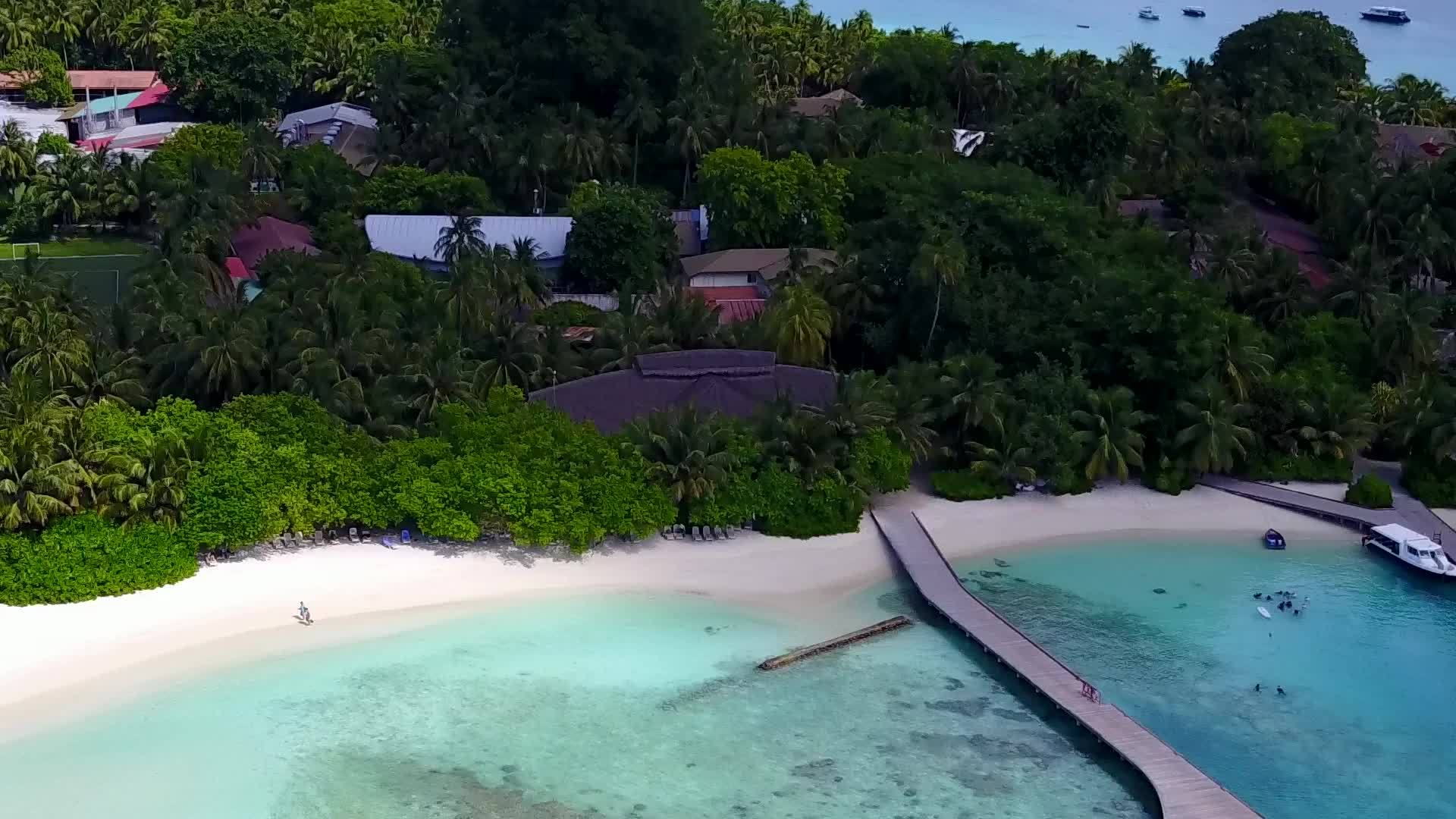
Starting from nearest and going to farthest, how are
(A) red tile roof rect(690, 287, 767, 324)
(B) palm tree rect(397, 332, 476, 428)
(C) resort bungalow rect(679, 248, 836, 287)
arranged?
(B) palm tree rect(397, 332, 476, 428), (A) red tile roof rect(690, 287, 767, 324), (C) resort bungalow rect(679, 248, 836, 287)

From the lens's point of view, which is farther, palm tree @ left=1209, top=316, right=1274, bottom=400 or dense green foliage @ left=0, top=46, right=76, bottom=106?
dense green foliage @ left=0, top=46, right=76, bottom=106

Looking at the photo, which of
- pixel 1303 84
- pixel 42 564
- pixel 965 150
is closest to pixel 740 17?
pixel 965 150

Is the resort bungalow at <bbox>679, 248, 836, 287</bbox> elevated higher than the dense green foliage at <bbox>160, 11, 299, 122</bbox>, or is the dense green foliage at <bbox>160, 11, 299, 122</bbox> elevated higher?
the dense green foliage at <bbox>160, 11, 299, 122</bbox>

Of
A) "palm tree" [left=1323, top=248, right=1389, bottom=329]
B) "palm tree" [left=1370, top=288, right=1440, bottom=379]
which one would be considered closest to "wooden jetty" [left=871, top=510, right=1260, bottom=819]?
"palm tree" [left=1370, top=288, right=1440, bottom=379]

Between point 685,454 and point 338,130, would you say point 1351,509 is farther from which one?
point 338,130

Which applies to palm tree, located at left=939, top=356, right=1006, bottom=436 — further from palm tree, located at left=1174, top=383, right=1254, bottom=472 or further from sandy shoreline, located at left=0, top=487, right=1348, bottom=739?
palm tree, located at left=1174, top=383, right=1254, bottom=472

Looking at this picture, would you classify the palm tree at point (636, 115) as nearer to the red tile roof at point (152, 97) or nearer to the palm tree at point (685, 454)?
the palm tree at point (685, 454)
